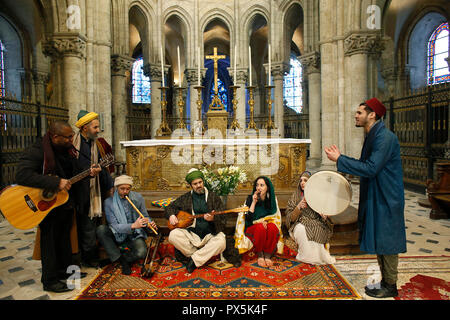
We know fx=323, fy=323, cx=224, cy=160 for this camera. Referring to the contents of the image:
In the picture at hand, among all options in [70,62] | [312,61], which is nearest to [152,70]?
[70,62]

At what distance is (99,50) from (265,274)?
10.4 m

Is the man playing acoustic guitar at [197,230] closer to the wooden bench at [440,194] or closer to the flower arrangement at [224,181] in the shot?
the flower arrangement at [224,181]

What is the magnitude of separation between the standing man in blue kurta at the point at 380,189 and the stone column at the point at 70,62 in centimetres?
941

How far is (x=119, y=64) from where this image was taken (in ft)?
46.3

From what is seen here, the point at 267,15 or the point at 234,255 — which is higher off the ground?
the point at 267,15

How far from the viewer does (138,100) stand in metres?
23.8

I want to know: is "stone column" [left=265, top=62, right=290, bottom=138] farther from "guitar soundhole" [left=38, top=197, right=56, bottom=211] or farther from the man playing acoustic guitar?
"guitar soundhole" [left=38, top=197, right=56, bottom=211]

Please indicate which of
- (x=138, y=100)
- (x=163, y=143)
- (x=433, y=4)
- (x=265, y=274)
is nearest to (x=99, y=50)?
(x=163, y=143)

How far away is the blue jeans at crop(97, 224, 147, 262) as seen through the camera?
3.87 metres

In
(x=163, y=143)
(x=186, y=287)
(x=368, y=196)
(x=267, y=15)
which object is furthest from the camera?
(x=267, y=15)

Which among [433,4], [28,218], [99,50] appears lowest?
[28,218]

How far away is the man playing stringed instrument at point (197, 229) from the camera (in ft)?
12.7

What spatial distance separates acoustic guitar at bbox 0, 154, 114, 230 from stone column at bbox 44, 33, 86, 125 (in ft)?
25.0

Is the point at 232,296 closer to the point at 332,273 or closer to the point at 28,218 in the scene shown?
the point at 332,273
